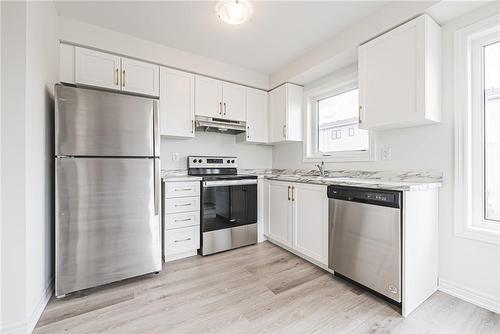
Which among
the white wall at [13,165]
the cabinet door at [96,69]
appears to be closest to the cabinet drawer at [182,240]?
the white wall at [13,165]

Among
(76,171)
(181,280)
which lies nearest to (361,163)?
(181,280)

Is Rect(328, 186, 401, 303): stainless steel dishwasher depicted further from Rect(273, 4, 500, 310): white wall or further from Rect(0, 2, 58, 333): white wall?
Rect(0, 2, 58, 333): white wall

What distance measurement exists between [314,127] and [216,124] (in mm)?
1460

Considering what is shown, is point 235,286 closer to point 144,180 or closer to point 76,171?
point 144,180

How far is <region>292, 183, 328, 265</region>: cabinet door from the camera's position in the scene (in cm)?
210

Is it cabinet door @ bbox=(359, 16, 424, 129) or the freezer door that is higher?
cabinet door @ bbox=(359, 16, 424, 129)

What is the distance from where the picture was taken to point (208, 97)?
9.36 ft

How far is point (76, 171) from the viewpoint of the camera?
5.64 ft

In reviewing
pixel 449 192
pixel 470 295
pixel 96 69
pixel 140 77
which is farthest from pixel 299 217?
Result: pixel 96 69

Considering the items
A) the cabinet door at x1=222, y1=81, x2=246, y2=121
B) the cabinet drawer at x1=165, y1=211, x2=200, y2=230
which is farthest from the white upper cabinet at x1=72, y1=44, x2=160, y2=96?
the cabinet drawer at x1=165, y1=211, x2=200, y2=230

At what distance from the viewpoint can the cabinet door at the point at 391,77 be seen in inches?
67.1

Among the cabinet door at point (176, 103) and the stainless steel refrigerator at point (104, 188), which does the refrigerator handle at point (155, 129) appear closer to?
the stainless steel refrigerator at point (104, 188)

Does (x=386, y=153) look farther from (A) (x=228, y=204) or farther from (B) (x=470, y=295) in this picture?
(A) (x=228, y=204)

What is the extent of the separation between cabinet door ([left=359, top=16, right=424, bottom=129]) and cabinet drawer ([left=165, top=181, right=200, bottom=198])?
1.90 m
